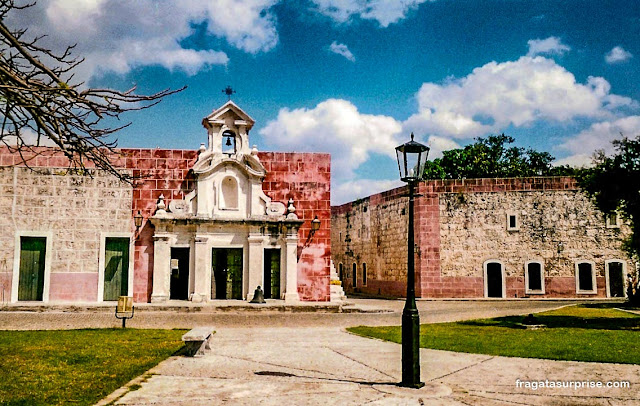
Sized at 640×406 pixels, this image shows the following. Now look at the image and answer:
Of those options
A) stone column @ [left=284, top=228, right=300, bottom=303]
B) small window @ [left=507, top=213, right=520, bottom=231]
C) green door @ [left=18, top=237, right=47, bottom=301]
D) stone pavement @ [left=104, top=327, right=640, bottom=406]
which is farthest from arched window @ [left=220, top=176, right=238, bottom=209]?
small window @ [left=507, top=213, right=520, bottom=231]

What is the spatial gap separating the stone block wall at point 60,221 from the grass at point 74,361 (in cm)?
440

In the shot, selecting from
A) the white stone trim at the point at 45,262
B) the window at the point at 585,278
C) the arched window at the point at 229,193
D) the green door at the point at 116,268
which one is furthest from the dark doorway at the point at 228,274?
the window at the point at 585,278

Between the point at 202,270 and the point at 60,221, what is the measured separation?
13.7 ft

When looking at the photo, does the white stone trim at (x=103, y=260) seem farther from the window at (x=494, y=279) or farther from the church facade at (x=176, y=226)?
the window at (x=494, y=279)

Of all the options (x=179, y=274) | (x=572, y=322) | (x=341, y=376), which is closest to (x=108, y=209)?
(x=179, y=274)

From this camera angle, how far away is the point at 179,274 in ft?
58.1

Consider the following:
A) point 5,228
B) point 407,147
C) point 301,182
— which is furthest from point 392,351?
point 5,228

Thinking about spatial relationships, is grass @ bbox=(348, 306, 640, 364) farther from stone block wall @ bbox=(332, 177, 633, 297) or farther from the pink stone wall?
stone block wall @ bbox=(332, 177, 633, 297)

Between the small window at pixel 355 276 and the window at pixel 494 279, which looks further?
the small window at pixel 355 276

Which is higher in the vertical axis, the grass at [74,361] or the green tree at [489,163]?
the green tree at [489,163]

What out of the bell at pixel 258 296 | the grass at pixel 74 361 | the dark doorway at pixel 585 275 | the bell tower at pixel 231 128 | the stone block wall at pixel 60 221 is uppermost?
the bell tower at pixel 231 128

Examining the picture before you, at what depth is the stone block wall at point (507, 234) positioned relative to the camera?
25.0 metres

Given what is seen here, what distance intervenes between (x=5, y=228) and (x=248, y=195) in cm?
679

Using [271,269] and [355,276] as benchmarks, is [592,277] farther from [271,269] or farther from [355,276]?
[271,269]
